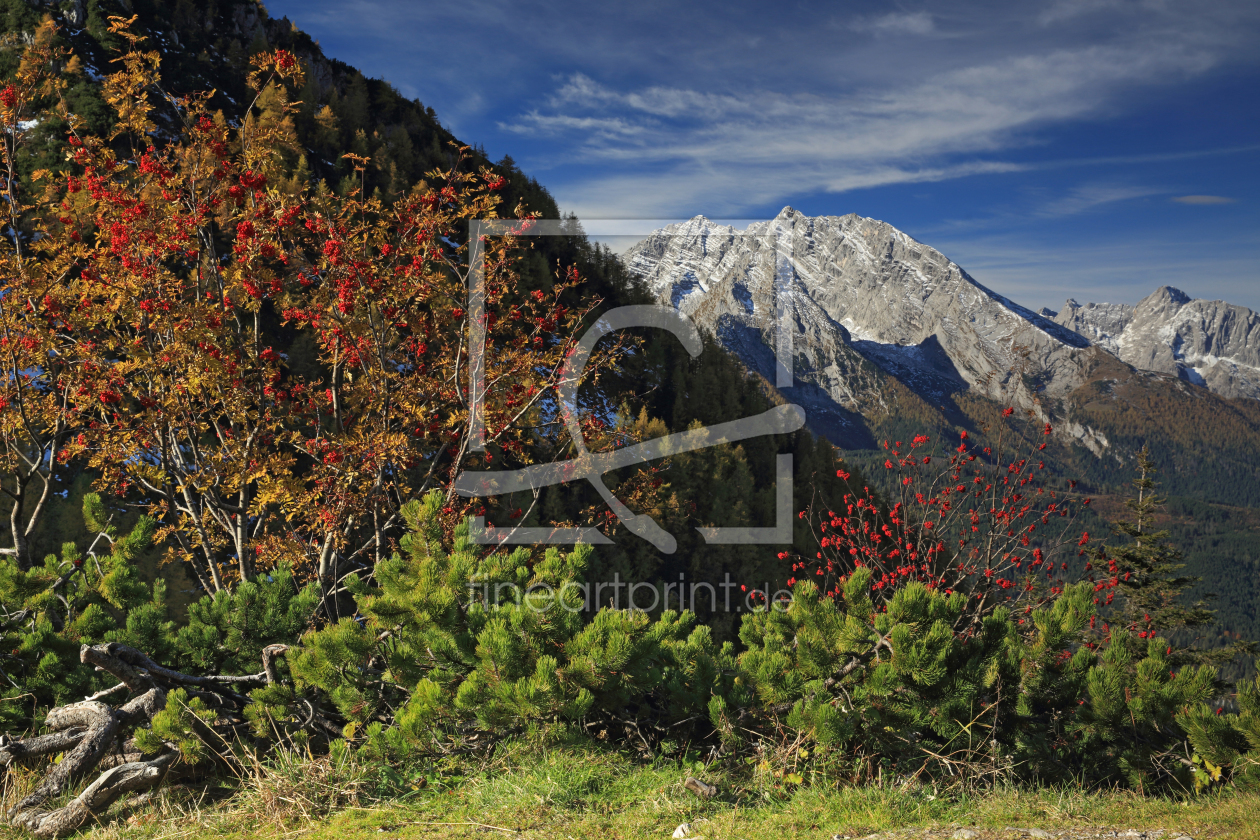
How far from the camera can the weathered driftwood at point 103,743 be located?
3.84m

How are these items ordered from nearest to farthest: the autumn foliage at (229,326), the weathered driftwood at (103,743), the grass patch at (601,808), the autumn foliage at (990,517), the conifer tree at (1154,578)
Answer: the grass patch at (601,808) < the weathered driftwood at (103,743) < the autumn foliage at (229,326) < the autumn foliage at (990,517) < the conifer tree at (1154,578)

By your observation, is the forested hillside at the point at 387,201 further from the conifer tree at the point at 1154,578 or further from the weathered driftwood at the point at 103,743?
the conifer tree at the point at 1154,578

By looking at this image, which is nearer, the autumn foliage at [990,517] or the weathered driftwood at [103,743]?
the weathered driftwood at [103,743]

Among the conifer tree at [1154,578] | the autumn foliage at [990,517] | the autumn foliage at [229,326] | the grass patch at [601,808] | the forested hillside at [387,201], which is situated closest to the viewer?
the grass patch at [601,808]

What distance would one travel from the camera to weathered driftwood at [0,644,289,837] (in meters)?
3.84

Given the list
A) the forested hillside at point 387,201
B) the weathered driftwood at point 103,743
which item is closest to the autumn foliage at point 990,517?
the forested hillside at point 387,201

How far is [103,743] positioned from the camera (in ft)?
13.7

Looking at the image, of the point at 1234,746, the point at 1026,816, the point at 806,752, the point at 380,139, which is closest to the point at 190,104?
the point at 806,752

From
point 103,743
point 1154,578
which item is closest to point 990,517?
point 103,743

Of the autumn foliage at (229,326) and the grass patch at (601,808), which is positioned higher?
the autumn foliage at (229,326)

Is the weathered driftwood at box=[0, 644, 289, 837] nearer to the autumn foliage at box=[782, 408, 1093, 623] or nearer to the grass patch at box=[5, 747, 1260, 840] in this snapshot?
the grass patch at box=[5, 747, 1260, 840]

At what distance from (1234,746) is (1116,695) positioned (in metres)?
0.68

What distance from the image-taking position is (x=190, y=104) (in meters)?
6.68

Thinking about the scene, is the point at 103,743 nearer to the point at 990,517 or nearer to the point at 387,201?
the point at 990,517
